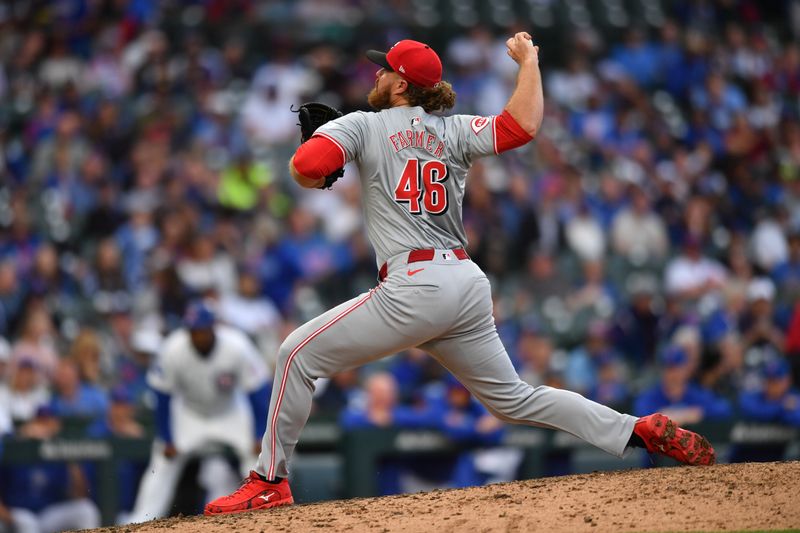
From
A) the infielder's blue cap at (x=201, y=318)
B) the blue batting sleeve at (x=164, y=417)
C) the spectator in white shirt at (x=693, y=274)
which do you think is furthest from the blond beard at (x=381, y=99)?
the spectator in white shirt at (x=693, y=274)

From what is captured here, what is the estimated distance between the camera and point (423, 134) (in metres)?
4.82

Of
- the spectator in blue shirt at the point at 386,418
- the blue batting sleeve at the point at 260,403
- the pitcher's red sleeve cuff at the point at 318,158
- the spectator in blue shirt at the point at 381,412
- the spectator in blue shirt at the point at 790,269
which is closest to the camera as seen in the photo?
the pitcher's red sleeve cuff at the point at 318,158

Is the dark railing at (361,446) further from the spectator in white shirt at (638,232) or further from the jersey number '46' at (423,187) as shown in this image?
the spectator in white shirt at (638,232)

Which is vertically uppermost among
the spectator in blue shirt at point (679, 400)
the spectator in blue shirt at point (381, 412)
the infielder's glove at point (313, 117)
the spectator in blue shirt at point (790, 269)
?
the infielder's glove at point (313, 117)

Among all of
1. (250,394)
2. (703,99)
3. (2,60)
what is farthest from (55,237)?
(703,99)

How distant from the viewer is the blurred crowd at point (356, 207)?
30.3 feet

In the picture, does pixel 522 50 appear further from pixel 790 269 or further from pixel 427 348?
pixel 790 269

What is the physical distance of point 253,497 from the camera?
200 inches

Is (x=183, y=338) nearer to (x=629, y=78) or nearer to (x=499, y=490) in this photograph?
(x=499, y=490)

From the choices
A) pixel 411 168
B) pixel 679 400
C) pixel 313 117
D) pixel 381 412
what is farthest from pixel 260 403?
pixel 411 168

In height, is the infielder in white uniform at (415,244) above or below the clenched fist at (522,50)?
below

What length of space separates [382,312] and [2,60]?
29.0 ft

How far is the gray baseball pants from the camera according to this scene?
4.73 m

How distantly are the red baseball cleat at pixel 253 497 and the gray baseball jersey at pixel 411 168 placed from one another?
41.1 inches
